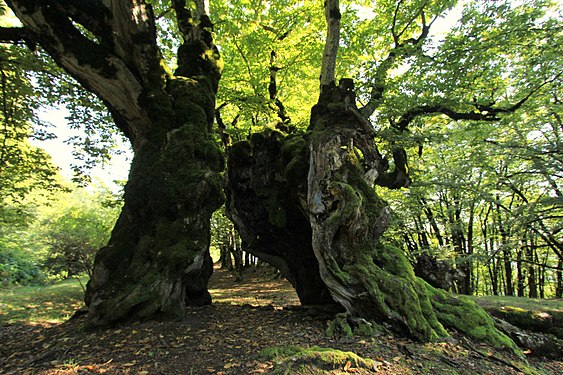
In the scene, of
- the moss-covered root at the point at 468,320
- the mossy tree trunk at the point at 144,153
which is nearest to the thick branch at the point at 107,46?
the mossy tree trunk at the point at 144,153

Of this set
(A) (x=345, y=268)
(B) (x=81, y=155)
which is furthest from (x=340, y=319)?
(B) (x=81, y=155)

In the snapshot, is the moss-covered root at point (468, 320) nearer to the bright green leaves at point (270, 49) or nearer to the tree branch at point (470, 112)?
the tree branch at point (470, 112)

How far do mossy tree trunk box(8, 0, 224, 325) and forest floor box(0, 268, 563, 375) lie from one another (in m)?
0.57

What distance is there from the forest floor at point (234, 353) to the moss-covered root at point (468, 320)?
0.28 metres

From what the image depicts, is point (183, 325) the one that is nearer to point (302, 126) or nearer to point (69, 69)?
point (69, 69)

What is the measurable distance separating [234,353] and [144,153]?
13.7 feet

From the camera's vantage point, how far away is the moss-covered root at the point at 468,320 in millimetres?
4215

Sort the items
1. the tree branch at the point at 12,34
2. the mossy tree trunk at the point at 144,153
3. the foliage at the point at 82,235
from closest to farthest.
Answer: the mossy tree trunk at the point at 144,153
the tree branch at the point at 12,34
the foliage at the point at 82,235

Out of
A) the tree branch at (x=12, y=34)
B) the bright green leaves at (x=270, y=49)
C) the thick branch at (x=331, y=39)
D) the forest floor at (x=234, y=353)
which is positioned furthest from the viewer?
the bright green leaves at (x=270, y=49)

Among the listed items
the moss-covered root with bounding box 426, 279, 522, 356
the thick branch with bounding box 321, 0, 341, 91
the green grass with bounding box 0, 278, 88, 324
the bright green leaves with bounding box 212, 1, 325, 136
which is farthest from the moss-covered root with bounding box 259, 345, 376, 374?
the green grass with bounding box 0, 278, 88, 324

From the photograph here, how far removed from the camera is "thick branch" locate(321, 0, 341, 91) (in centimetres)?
696

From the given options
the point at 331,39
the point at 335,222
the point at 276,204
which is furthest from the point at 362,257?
the point at 331,39

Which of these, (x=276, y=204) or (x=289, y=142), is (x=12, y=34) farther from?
(x=276, y=204)

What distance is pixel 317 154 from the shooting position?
5.82 m
